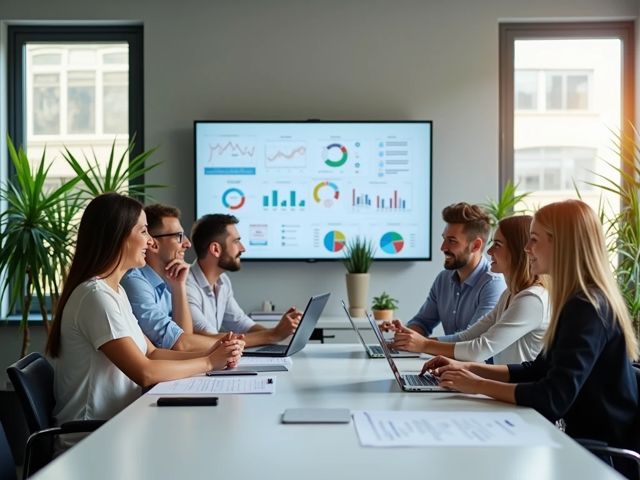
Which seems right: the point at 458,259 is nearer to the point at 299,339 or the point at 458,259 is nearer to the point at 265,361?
the point at 299,339

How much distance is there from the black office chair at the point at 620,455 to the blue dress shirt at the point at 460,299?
1585mm

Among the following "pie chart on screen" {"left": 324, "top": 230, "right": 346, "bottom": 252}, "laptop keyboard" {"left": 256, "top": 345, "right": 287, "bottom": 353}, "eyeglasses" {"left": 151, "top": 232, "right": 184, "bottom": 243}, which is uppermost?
"eyeglasses" {"left": 151, "top": 232, "right": 184, "bottom": 243}

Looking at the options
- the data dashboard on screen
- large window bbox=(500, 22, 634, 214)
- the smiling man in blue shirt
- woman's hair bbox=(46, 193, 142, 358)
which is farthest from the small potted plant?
woman's hair bbox=(46, 193, 142, 358)

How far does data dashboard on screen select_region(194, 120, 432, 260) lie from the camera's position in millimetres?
5223

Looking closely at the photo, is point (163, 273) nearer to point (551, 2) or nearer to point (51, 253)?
point (51, 253)

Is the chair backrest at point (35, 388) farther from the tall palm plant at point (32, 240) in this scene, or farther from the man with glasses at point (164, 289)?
the tall palm plant at point (32, 240)

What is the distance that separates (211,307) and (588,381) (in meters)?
2.07

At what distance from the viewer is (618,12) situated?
17.4ft

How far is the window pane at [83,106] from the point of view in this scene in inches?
218

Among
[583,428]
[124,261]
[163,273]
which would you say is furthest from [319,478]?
[163,273]

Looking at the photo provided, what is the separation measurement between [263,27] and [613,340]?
3.77 metres

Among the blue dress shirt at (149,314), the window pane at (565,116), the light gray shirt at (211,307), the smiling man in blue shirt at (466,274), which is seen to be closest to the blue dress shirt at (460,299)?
A: the smiling man in blue shirt at (466,274)

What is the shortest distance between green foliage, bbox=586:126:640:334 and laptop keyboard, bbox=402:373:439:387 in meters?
2.39

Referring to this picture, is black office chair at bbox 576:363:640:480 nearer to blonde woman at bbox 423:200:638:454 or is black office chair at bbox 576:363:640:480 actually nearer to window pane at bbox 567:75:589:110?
blonde woman at bbox 423:200:638:454
